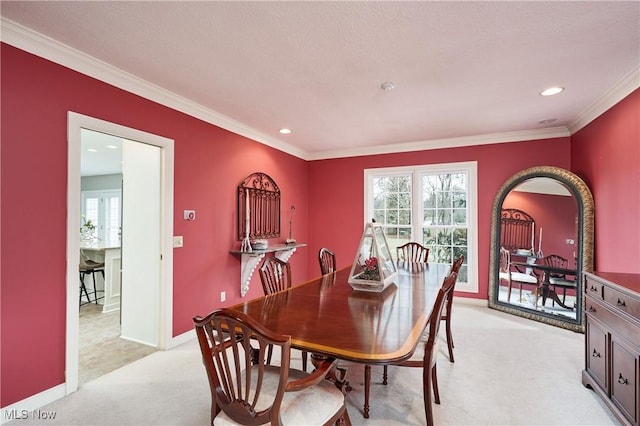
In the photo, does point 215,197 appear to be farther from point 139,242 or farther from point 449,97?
point 449,97

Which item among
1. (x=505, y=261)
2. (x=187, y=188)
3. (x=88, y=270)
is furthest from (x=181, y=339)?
(x=505, y=261)

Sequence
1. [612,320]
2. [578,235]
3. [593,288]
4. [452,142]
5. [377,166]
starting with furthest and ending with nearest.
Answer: [377,166] → [452,142] → [578,235] → [593,288] → [612,320]

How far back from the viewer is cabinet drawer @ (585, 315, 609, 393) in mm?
2062

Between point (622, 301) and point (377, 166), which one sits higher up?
point (377, 166)

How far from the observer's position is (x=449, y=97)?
9.86 ft

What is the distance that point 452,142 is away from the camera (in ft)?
15.0

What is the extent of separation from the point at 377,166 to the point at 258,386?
437 cm

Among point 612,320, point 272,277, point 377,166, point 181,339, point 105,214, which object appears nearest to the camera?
point 612,320

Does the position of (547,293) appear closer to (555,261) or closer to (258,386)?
(555,261)

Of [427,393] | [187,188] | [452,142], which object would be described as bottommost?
[427,393]

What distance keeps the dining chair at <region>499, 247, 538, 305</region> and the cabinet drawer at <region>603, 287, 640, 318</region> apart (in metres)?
2.14

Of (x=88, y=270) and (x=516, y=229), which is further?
(x=88, y=270)

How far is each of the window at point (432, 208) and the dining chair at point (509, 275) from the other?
37cm

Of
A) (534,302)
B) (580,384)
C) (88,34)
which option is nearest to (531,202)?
(534,302)
